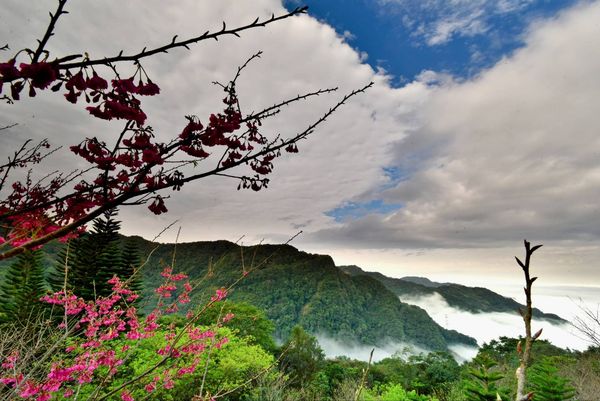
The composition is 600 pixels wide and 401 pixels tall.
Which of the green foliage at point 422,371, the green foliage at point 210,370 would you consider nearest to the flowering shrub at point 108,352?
the green foliage at point 210,370

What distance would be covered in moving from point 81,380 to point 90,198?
1.82 meters

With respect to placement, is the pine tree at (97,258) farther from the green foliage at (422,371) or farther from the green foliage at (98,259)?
the green foliage at (422,371)

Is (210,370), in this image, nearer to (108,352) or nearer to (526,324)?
(108,352)

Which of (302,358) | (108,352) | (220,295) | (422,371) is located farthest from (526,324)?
(422,371)

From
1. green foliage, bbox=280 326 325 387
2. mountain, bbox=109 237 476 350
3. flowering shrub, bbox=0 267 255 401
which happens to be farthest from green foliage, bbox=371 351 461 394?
mountain, bbox=109 237 476 350

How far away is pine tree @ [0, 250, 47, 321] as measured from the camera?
23.1 m

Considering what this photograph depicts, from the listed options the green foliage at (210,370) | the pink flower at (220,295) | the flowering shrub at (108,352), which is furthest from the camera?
the green foliage at (210,370)

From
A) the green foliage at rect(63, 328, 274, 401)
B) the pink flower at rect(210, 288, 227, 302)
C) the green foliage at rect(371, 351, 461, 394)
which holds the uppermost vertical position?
the pink flower at rect(210, 288, 227, 302)

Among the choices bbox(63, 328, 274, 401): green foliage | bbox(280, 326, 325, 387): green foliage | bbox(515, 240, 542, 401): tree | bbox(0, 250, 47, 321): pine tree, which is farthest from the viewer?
bbox(280, 326, 325, 387): green foliage

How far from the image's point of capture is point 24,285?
957 inches

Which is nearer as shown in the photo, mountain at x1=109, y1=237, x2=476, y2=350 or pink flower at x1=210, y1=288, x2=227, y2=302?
pink flower at x1=210, y1=288, x2=227, y2=302

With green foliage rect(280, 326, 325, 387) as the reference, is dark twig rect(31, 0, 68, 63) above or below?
above

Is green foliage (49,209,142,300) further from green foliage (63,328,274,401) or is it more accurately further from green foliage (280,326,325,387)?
green foliage (280,326,325,387)

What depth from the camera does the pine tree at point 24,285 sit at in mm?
23141
